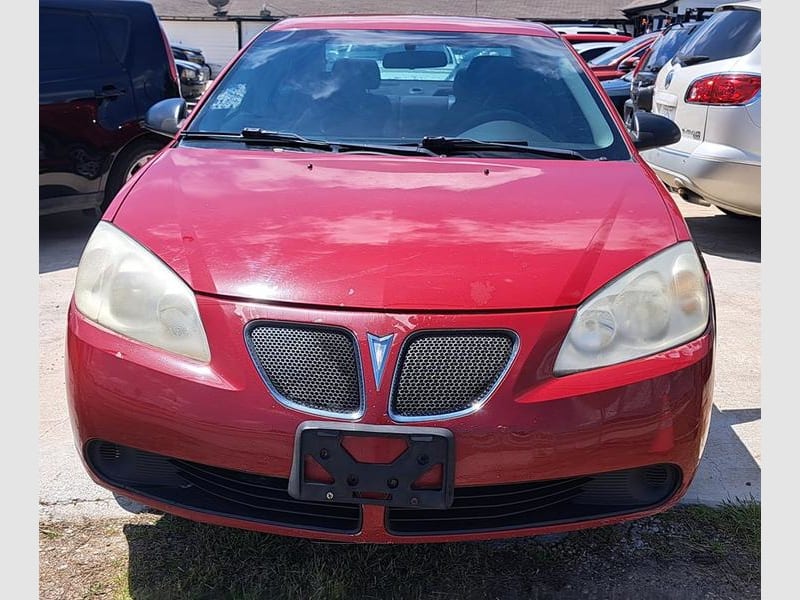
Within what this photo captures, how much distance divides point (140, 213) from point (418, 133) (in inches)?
43.0

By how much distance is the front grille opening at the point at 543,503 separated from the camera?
200cm

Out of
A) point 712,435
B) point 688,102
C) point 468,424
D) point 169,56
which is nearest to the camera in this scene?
point 468,424

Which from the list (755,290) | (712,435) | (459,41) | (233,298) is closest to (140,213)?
(233,298)

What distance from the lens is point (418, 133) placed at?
9.72 ft

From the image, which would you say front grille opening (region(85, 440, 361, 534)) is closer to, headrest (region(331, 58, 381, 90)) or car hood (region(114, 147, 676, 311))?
car hood (region(114, 147, 676, 311))

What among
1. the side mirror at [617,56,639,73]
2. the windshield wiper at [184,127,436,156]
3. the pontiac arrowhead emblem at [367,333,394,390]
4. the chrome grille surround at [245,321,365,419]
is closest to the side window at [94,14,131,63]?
the windshield wiper at [184,127,436,156]

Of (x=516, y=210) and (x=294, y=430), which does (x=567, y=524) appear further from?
(x=516, y=210)

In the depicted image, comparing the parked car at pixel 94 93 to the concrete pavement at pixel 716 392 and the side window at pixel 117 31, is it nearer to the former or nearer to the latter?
the side window at pixel 117 31

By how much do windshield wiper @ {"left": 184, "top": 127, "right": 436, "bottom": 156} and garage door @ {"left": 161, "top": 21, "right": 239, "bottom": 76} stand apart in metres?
32.7

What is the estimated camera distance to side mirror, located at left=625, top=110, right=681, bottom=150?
11.1 ft


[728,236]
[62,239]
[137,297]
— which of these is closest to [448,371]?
[137,297]

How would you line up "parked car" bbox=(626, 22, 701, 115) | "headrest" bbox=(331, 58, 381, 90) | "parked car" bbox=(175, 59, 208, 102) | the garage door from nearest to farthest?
"headrest" bbox=(331, 58, 381, 90) → "parked car" bbox=(626, 22, 701, 115) → "parked car" bbox=(175, 59, 208, 102) → the garage door

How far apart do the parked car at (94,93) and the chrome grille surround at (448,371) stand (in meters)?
4.66

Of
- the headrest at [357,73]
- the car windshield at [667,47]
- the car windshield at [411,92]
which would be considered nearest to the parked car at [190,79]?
the car windshield at [667,47]
